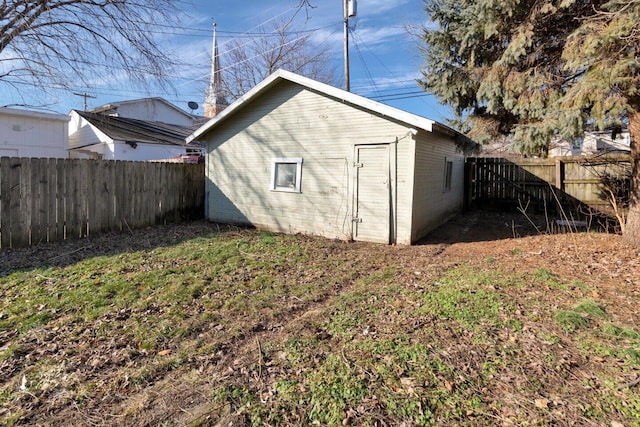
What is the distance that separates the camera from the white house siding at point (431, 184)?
24.7 feet

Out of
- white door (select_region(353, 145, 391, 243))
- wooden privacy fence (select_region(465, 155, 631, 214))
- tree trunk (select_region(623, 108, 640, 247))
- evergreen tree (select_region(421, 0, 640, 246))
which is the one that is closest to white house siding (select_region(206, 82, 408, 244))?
white door (select_region(353, 145, 391, 243))

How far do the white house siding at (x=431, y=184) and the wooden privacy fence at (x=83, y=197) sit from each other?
6660mm

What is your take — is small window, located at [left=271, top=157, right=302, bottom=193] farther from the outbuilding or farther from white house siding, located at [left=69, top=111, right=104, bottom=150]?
white house siding, located at [left=69, top=111, right=104, bottom=150]

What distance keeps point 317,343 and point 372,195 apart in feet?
15.8

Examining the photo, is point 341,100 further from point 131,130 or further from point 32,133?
point 32,133

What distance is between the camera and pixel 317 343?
3250 millimetres

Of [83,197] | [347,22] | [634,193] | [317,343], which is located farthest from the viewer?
[347,22]

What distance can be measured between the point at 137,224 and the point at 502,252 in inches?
333

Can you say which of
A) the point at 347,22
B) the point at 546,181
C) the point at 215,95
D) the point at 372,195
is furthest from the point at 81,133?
the point at 546,181

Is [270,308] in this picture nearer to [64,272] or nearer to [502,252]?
[64,272]

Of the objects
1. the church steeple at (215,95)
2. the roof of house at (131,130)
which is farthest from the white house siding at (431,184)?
the church steeple at (215,95)

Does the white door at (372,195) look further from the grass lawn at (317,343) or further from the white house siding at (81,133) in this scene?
the white house siding at (81,133)

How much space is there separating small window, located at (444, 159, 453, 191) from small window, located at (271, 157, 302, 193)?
13.8ft

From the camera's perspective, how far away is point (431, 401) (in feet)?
7.99
